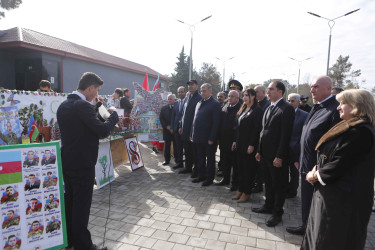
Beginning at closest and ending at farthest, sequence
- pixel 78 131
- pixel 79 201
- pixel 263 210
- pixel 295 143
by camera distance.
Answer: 1. pixel 78 131
2. pixel 79 201
3. pixel 263 210
4. pixel 295 143

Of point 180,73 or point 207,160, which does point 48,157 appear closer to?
point 207,160

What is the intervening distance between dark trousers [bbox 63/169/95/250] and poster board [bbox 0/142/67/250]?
0.44ft

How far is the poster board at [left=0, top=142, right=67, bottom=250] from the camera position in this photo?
230 cm

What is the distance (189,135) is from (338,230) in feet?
13.1

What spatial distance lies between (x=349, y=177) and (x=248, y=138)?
7.28ft

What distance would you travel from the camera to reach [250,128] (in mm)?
4152

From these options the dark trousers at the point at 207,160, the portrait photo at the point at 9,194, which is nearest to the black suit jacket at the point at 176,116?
A: the dark trousers at the point at 207,160

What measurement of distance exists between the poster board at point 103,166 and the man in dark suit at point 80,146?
207 centimetres

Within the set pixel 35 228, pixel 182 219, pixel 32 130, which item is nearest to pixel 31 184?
→ pixel 35 228

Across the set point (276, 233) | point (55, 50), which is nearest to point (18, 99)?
point (276, 233)

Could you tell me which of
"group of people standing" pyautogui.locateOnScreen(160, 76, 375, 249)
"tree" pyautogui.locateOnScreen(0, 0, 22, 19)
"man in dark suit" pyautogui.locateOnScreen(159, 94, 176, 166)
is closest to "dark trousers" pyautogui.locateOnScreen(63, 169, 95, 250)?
"group of people standing" pyautogui.locateOnScreen(160, 76, 375, 249)

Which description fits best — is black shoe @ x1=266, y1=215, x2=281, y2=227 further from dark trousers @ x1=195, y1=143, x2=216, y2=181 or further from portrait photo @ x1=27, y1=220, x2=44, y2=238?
portrait photo @ x1=27, y1=220, x2=44, y2=238

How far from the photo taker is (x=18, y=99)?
3.51 m

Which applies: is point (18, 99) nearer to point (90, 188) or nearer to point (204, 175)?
point (90, 188)
